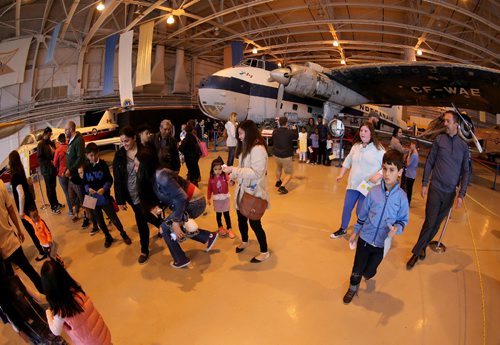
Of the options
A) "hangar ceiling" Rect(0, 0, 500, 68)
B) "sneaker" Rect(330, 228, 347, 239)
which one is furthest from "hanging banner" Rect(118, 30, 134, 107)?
"sneaker" Rect(330, 228, 347, 239)

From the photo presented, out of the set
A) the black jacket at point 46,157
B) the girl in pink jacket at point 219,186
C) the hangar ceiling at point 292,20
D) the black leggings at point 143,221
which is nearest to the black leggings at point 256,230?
the girl in pink jacket at point 219,186

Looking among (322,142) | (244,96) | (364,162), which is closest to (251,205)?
(364,162)

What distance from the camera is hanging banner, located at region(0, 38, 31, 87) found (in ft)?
47.6

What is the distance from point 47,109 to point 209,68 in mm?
13084

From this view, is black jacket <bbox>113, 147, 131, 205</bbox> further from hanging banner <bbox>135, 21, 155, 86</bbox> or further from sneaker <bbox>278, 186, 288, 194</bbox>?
hanging banner <bbox>135, 21, 155, 86</bbox>

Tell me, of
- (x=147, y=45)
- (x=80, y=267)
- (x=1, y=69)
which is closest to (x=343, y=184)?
(x=80, y=267)

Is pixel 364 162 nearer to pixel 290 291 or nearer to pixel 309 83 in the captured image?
pixel 290 291

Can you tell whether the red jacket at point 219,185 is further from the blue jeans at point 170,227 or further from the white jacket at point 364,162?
the white jacket at point 364,162

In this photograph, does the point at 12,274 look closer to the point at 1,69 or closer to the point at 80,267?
the point at 80,267

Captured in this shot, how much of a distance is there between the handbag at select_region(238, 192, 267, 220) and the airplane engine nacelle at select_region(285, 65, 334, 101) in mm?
7256

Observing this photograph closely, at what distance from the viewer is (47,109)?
15.9 m

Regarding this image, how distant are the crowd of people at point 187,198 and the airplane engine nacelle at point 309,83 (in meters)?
5.97

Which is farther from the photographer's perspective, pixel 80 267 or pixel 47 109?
pixel 47 109

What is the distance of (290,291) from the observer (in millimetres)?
3316
